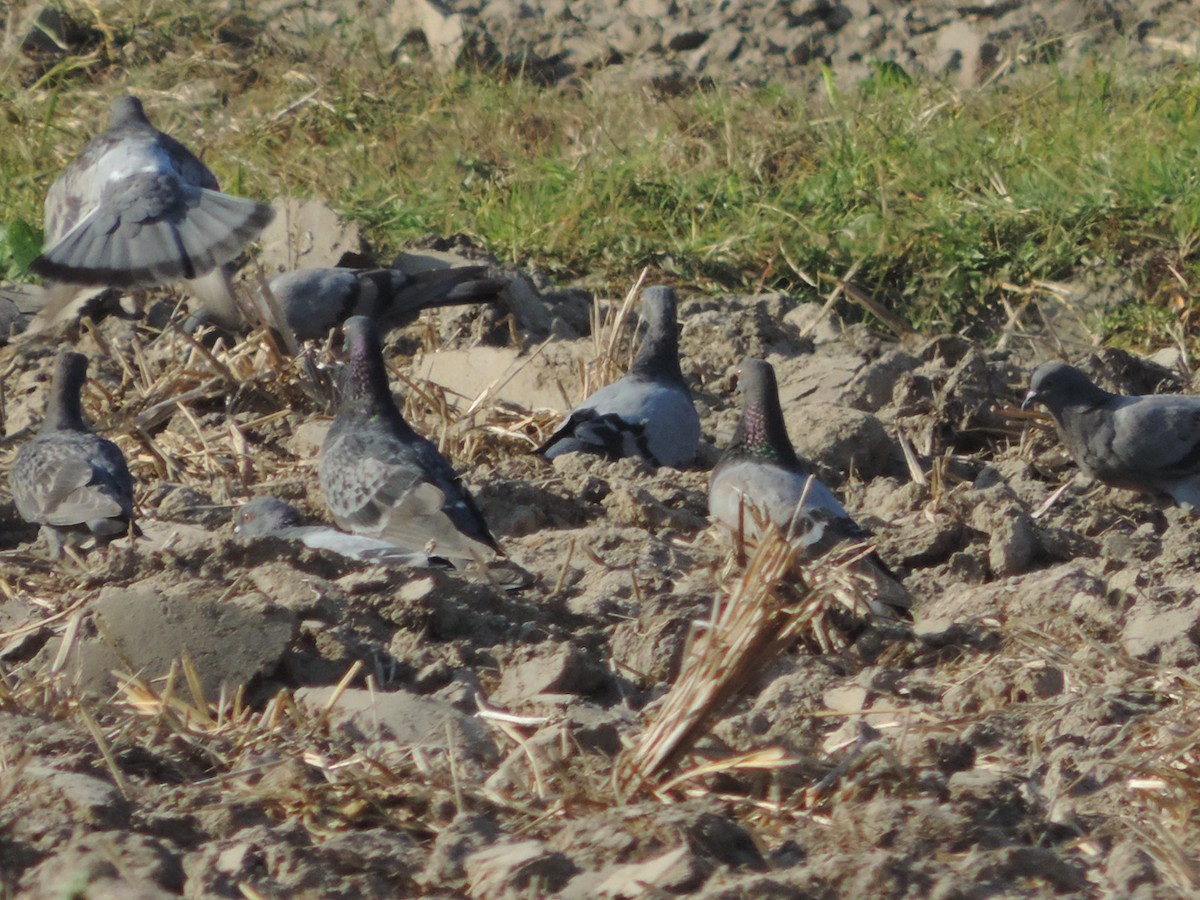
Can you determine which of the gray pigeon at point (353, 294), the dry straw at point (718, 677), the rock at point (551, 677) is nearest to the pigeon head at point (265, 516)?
the rock at point (551, 677)

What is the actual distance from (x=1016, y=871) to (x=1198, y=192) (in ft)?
17.0

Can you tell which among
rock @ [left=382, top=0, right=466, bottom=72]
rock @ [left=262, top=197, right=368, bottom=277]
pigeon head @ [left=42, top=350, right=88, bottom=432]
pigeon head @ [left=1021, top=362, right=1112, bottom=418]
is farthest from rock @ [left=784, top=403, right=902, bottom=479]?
rock @ [left=382, top=0, right=466, bottom=72]

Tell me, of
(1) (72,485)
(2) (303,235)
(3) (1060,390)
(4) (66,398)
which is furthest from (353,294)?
(3) (1060,390)

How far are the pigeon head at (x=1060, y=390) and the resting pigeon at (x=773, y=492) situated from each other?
88 centimetres

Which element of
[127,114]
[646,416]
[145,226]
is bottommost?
[646,416]

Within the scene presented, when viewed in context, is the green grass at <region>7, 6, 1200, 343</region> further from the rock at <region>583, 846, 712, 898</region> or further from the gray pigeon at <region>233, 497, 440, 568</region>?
the rock at <region>583, 846, 712, 898</region>

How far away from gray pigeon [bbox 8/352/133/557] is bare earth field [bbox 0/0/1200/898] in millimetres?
256

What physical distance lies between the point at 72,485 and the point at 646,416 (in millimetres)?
1851

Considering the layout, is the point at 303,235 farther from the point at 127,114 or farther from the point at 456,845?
the point at 456,845

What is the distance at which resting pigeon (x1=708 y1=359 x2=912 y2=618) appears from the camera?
4.39 m

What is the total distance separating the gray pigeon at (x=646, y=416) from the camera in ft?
19.1

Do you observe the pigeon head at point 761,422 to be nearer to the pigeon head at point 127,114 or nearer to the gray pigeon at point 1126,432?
the gray pigeon at point 1126,432

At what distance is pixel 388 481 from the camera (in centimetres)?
514

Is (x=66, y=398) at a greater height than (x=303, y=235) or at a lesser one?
greater
